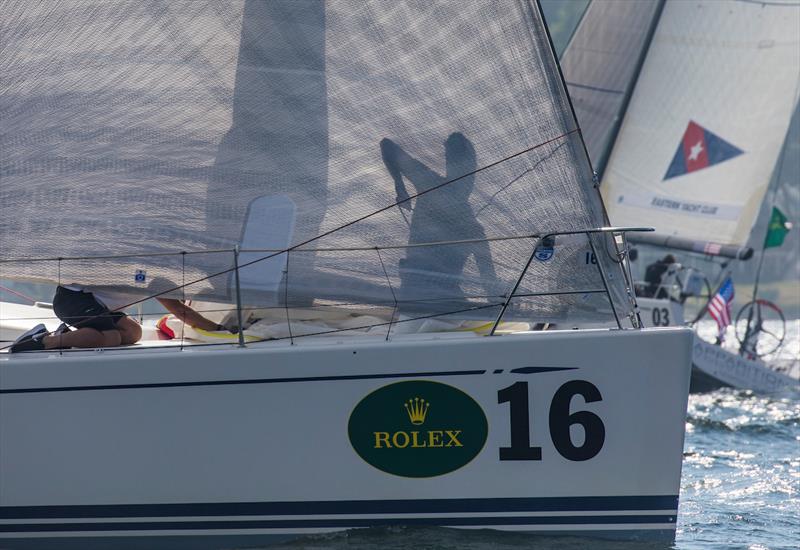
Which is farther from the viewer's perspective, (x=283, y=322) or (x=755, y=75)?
(x=755, y=75)

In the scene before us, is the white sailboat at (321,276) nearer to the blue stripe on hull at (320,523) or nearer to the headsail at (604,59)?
the blue stripe on hull at (320,523)

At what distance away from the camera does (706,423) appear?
10984 millimetres

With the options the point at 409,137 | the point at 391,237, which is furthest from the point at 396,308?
the point at 409,137

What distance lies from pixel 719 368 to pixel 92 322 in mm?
10383

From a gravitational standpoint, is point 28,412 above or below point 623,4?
below

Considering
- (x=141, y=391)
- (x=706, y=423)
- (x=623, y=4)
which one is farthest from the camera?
(x=623, y=4)

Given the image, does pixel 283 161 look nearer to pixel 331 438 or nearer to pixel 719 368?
pixel 331 438

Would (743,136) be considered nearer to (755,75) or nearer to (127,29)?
(755,75)

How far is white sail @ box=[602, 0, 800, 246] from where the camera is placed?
16.3m

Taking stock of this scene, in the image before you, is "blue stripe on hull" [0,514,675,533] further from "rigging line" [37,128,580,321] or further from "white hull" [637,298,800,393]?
"white hull" [637,298,800,393]

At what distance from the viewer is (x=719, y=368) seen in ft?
47.1

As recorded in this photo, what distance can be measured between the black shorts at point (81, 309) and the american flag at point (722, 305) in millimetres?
10563

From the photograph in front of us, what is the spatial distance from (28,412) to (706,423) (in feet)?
24.4

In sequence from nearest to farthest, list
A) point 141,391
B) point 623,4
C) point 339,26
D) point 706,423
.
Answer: point 141,391
point 339,26
point 706,423
point 623,4
